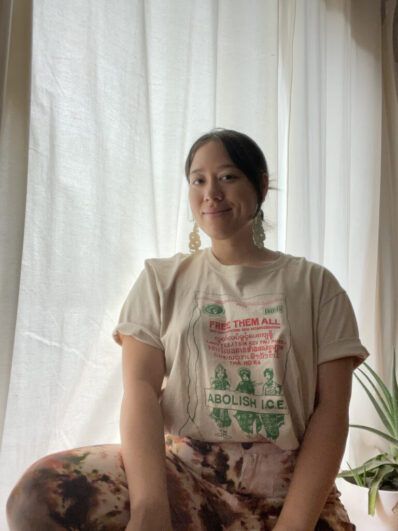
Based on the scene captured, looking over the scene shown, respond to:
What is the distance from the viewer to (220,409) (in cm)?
112

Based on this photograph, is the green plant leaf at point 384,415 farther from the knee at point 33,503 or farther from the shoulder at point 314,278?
the knee at point 33,503

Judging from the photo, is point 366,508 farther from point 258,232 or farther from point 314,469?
point 258,232

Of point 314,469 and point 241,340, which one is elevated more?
point 241,340

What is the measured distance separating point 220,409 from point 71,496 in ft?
1.16

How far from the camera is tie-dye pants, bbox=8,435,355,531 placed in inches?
34.0

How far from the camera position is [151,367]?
116cm

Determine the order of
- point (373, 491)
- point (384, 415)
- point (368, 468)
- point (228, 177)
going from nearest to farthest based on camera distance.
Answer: point (228, 177)
point (373, 491)
point (368, 468)
point (384, 415)

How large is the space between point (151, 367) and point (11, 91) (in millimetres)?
609

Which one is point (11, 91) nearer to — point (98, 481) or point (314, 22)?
point (98, 481)

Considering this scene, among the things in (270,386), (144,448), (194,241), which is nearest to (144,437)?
(144,448)

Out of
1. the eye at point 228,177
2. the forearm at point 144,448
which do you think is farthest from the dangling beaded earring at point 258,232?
the forearm at point 144,448

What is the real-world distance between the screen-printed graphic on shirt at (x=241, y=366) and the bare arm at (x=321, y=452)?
6cm

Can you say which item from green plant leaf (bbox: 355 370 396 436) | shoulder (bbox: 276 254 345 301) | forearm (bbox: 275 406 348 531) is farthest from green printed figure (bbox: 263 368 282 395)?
green plant leaf (bbox: 355 370 396 436)

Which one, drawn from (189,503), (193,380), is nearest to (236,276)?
(193,380)
